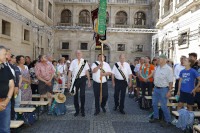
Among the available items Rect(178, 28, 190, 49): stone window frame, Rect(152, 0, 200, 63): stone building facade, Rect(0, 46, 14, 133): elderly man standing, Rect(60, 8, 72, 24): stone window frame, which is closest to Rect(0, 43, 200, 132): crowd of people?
Rect(0, 46, 14, 133): elderly man standing

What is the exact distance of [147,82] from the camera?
757 cm

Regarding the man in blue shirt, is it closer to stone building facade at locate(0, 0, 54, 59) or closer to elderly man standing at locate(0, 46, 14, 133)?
elderly man standing at locate(0, 46, 14, 133)

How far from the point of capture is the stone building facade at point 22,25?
42.3 feet

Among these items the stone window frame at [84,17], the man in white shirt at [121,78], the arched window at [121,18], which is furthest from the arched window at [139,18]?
the man in white shirt at [121,78]

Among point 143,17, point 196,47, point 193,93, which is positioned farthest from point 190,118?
point 143,17

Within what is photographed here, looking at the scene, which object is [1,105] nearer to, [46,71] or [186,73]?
[46,71]

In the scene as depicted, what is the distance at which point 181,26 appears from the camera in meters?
15.8

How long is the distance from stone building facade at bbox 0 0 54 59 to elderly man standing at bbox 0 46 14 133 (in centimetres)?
993

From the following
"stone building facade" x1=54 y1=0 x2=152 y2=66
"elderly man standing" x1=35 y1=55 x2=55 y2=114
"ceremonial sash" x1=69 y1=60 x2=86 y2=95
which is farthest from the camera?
"stone building facade" x1=54 y1=0 x2=152 y2=66

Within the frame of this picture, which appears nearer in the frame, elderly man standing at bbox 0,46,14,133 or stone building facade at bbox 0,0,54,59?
elderly man standing at bbox 0,46,14,133

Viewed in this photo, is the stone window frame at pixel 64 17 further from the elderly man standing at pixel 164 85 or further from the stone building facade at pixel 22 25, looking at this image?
the elderly man standing at pixel 164 85

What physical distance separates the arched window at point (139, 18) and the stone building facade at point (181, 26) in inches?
189

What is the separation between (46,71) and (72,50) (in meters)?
19.4

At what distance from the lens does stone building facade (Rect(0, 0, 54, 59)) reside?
508 inches
